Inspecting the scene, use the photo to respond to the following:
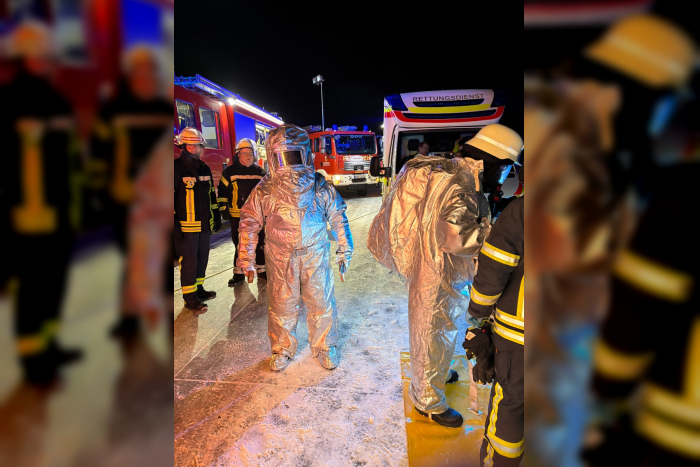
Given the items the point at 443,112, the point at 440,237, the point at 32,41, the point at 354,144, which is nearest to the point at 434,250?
the point at 440,237

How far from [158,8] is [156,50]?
0.07 meters

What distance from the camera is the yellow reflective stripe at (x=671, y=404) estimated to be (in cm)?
39

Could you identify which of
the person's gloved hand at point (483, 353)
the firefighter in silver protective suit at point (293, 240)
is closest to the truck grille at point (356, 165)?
the firefighter in silver protective suit at point (293, 240)

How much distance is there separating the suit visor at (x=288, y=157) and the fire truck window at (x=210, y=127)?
195 inches

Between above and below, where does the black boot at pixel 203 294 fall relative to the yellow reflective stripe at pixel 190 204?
below

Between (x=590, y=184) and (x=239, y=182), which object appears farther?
(x=239, y=182)

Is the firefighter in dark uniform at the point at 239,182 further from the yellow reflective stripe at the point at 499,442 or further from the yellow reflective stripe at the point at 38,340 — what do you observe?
the yellow reflective stripe at the point at 38,340

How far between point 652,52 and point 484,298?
1.32 meters

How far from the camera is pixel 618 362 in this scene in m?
0.41

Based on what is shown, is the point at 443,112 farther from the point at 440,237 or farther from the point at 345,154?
the point at 345,154

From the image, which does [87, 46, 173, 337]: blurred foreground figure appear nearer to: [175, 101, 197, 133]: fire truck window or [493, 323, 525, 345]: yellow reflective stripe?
[493, 323, 525, 345]: yellow reflective stripe

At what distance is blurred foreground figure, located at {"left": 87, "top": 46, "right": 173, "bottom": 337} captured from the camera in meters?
0.49

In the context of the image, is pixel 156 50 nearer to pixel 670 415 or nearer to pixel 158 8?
pixel 158 8

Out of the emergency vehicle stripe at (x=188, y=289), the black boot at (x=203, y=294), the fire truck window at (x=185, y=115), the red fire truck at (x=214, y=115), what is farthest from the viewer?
the red fire truck at (x=214, y=115)
